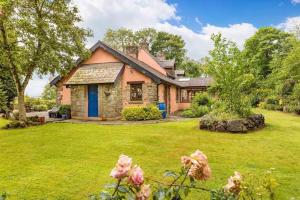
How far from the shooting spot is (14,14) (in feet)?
55.5

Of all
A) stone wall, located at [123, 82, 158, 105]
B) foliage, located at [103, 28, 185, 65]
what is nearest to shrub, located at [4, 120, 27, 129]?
stone wall, located at [123, 82, 158, 105]

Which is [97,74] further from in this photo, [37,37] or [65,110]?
[37,37]

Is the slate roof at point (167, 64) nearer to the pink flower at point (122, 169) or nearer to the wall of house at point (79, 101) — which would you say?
the wall of house at point (79, 101)

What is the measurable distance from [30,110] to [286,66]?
29868mm

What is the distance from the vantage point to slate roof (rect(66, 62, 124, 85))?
21.8 m

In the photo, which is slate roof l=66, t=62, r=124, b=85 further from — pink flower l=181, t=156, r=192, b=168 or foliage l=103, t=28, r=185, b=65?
foliage l=103, t=28, r=185, b=65

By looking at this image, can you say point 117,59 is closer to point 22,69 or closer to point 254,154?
point 22,69

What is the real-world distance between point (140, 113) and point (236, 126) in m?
7.90

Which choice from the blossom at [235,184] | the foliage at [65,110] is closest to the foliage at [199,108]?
the foliage at [65,110]

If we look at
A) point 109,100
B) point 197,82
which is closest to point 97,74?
point 109,100

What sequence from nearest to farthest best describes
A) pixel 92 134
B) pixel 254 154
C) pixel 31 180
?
pixel 31 180
pixel 254 154
pixel 92 134

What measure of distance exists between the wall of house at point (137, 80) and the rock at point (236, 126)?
28.5 feet

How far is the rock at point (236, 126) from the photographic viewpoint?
14.7 m

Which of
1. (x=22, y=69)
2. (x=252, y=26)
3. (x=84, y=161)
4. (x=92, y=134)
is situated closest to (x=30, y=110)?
(x=22, y=69)
